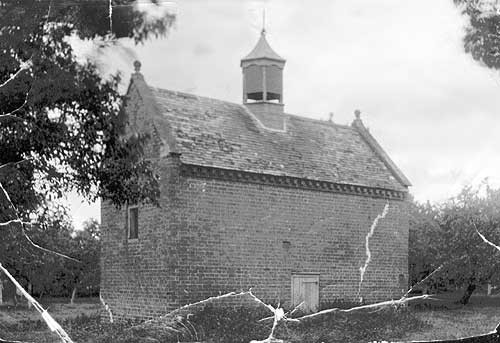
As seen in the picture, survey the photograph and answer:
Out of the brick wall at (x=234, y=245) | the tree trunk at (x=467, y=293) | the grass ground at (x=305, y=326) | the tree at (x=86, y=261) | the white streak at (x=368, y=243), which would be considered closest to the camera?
the brick wall at (x=234, y=245)

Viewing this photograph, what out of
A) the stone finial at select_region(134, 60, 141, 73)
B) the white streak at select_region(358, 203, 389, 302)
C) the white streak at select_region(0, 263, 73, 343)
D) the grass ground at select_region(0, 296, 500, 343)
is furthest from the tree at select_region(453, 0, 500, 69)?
the white streak at select_region(0, 263, 73, 343)

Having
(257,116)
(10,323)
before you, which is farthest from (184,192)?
(10,323)

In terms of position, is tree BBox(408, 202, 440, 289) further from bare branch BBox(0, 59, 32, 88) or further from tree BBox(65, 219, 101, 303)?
bare branch BBox(0, 59, 32, 88)

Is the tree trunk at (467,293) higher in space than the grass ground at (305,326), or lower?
higher

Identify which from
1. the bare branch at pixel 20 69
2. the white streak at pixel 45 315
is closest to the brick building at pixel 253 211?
the white streak at pixel 45 315

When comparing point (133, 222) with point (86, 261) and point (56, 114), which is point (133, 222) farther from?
point (56, 114)

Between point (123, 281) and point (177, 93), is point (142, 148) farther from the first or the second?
point (123, 281)

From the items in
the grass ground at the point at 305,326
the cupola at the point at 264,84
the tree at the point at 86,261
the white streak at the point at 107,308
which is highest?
the cupola at the point at 264,84

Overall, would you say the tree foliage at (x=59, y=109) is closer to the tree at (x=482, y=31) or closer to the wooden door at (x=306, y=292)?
the wooden door at (x=306, y=292)
